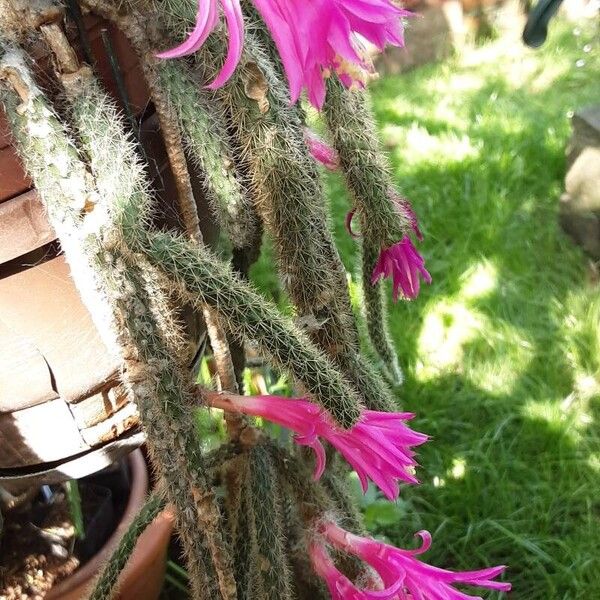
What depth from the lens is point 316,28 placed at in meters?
0.42

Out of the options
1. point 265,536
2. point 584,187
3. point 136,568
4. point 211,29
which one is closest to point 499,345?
point 584,187

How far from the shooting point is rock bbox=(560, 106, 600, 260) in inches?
68.4

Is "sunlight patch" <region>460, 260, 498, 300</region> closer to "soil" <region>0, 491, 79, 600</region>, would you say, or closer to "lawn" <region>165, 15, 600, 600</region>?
"lawn" <region>165, 15, 600, 600</region>

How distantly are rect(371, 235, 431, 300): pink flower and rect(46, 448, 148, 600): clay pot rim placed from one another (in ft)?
1.27

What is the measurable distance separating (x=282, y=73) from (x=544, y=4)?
0.51 metres

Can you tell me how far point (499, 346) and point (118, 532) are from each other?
85cm

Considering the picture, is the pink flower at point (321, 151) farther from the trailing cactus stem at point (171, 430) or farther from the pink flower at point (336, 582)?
the pink flower at point (336, 582)

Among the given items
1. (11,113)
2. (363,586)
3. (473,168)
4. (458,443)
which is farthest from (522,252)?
(11,113)

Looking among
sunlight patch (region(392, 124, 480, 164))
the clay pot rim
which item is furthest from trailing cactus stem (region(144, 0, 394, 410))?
sunlight patch (region(392, 124, 480, 164))

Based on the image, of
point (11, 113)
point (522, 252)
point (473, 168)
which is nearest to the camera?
point (11, 113)

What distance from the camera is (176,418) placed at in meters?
0.53

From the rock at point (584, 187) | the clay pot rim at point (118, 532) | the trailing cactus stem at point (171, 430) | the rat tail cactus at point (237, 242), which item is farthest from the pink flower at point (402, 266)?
the rock at point (584, 187)

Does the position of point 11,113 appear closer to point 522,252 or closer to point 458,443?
point 458,443

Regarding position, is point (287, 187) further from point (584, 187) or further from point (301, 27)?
point (584, 187)
